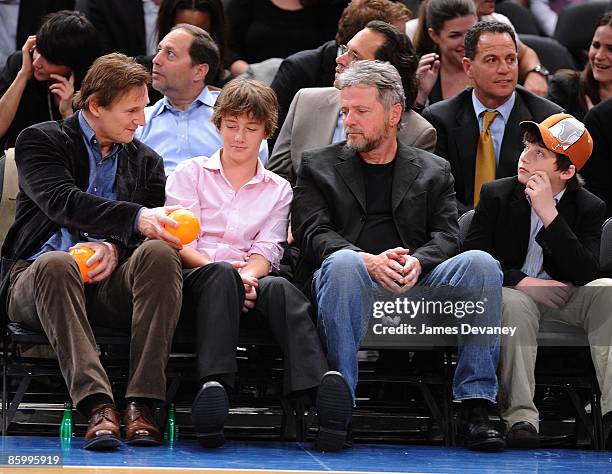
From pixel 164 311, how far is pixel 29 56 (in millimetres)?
2385

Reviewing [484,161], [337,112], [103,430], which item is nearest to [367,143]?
[337,112]

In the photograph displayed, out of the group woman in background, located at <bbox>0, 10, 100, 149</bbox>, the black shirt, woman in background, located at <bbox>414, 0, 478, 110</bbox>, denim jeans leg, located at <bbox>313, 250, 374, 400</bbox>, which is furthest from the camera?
woman in background, located at <bbox>414, 0, 478, 110</bbox>

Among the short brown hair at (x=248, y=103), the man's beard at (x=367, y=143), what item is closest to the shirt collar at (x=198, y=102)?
the short brown hair at (x=248, y=103)

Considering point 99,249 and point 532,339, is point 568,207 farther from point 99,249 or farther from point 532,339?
point 99,249

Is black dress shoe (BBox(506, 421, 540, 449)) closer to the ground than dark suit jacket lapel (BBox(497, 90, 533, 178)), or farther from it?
closer to the ground

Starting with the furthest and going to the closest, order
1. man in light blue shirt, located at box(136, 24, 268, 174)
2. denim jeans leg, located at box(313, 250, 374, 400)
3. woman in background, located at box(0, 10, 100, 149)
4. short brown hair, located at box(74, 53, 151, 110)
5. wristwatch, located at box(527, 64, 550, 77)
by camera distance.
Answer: wristwatch, located at box(527, 64, 550, 77) < woman in background, located at box(0, 10, 100, 149) < man in light blue shirt, located at box(136, 24, 268, 174) < short brown hair, located at box(74, 53, 151, 110) < denim jeans leg, located at box(313, 250, 374, 400)

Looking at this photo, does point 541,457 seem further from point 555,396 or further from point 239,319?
point 239,319

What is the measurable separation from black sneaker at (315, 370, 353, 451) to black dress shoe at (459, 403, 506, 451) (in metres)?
0.53

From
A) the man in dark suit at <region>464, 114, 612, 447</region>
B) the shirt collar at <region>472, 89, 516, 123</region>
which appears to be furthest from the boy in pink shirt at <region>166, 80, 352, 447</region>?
the shirt collar at <region>472, 89, 516, 123</region>

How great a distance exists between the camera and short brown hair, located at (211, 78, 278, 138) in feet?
18.1

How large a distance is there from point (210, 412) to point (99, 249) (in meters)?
0.85

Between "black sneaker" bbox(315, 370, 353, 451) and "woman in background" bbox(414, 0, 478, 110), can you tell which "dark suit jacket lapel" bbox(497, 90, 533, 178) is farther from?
"black sneaker" bbox(315, 370, 353, 451)

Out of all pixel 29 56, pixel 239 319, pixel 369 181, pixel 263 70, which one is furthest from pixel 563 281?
pixel 29 56

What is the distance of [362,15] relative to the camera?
6.80 m
